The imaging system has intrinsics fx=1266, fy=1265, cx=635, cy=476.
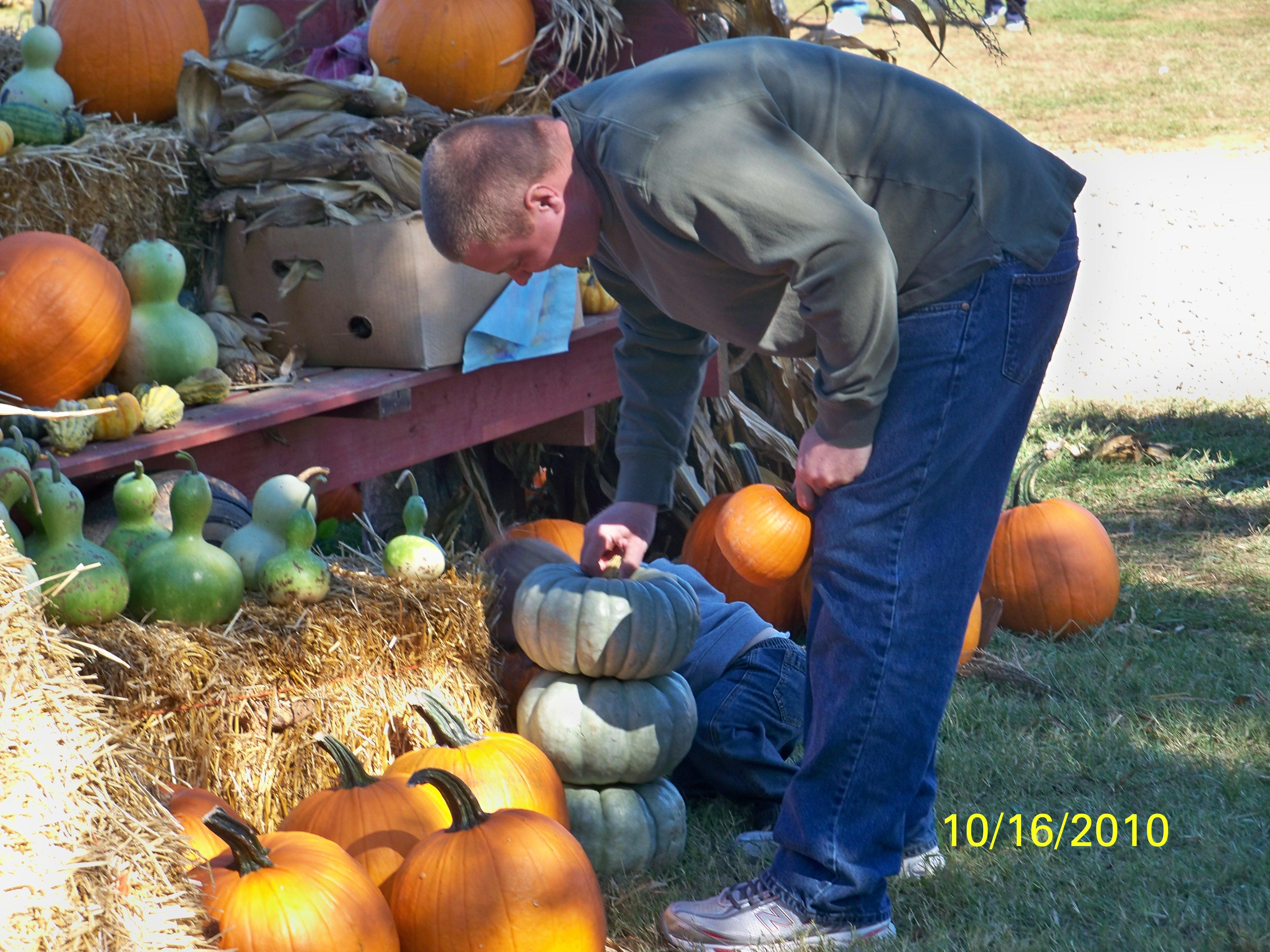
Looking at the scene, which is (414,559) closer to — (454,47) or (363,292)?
(363,292)

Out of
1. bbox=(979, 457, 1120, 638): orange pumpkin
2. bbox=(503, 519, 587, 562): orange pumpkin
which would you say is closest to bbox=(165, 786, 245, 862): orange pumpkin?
bbox=(503, 519, 587, 562): orange pumpkin

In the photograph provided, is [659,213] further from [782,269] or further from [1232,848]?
[1232,848]

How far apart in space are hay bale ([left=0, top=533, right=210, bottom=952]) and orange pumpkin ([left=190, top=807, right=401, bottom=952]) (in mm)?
169

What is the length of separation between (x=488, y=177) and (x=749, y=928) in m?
1.51

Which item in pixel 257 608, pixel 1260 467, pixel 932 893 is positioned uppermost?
pixel 257 608

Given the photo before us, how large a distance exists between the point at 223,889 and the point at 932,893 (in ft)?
4.85

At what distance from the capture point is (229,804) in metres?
2.68

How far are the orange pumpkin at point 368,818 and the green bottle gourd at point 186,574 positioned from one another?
0.38 m

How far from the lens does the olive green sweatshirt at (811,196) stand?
81.7 inches

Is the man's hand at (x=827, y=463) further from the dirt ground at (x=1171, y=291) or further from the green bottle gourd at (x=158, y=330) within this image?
the dirt ground at (x=1171, y=291)

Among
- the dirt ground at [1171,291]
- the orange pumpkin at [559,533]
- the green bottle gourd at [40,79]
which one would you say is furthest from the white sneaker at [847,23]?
the orange pumpkin at [559,533]

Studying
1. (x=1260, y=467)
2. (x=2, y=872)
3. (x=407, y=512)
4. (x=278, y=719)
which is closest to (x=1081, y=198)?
(x=1260, y=467)

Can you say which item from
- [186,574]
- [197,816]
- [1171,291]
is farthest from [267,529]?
[1171,291]

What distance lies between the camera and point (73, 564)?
2.52m
